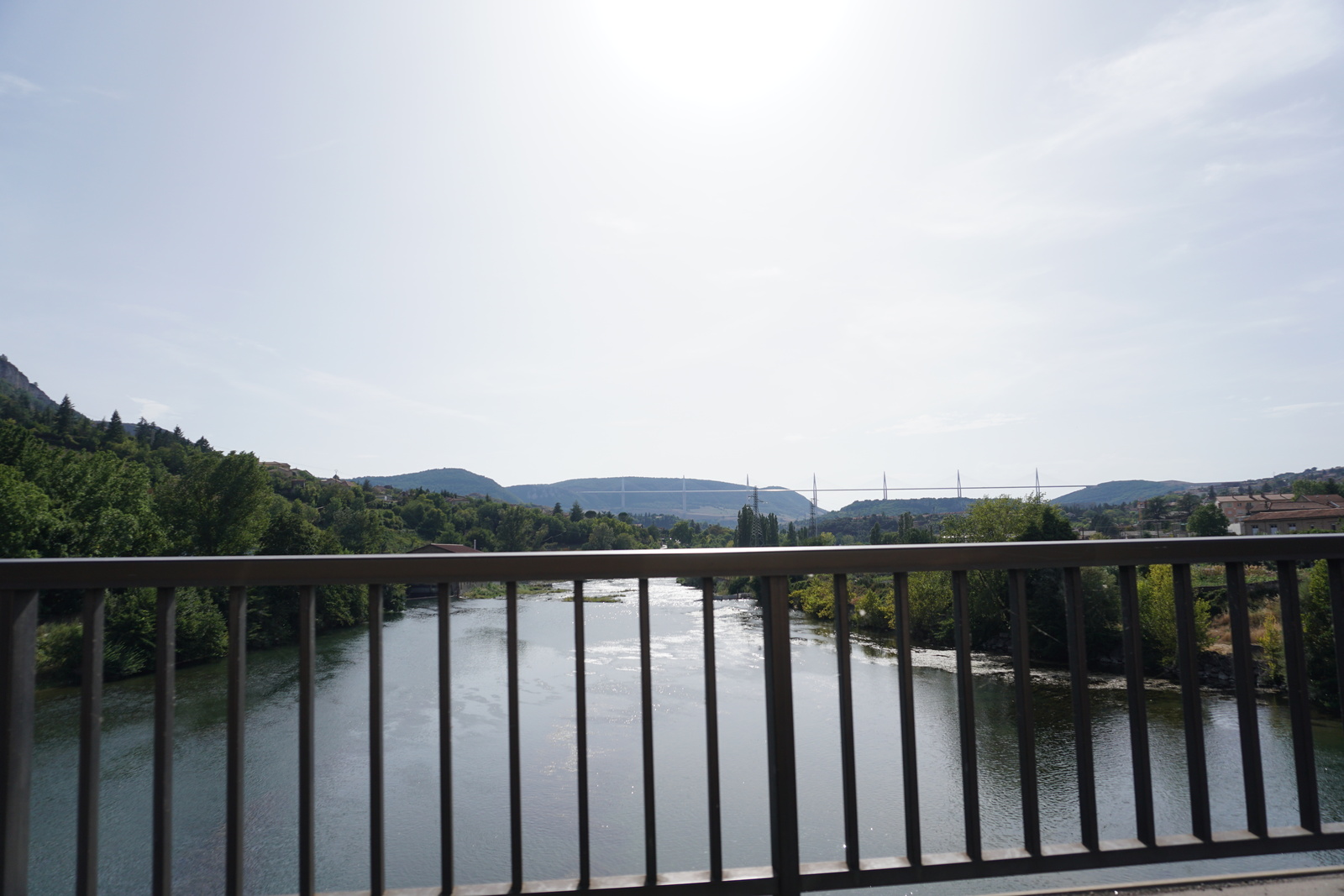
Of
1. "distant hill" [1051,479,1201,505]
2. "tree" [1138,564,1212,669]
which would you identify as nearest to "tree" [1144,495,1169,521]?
"distant hill" [1051,479,1201,505]

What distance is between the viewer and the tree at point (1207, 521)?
18828mm

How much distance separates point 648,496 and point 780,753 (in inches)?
3725

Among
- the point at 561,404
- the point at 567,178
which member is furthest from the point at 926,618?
the point at 561,404

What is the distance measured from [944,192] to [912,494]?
18.8 meters

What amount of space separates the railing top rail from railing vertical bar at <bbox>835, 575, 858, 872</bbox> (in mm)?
68

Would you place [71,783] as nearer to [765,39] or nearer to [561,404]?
[765,39]

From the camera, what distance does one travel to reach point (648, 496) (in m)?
95.4

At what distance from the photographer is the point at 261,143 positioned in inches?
501

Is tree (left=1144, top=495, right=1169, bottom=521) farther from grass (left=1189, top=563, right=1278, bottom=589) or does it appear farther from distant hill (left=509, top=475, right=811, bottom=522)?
distant hill (left=509, top=475, right=811, bottom=522)

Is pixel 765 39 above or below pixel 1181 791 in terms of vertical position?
above

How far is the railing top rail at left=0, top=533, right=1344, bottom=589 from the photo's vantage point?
3.51 ft

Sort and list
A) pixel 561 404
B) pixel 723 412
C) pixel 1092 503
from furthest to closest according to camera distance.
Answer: pixel 723 412
pixel 561 404
pixel 1092 503

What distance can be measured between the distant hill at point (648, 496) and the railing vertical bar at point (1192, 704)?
7591cm

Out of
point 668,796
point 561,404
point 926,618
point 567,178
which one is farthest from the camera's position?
point 561,404
